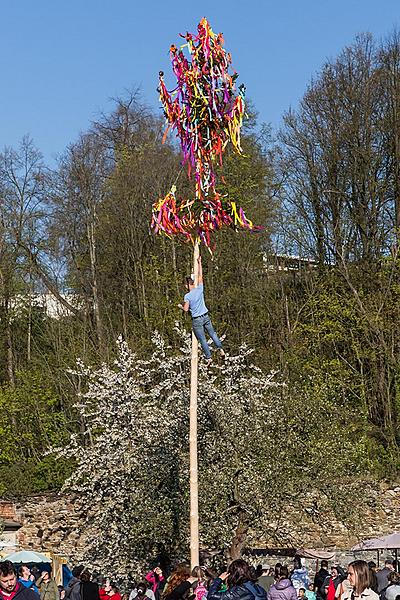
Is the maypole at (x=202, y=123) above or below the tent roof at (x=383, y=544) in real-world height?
above

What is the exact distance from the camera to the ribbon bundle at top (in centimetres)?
1789

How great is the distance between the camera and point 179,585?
42.1ft

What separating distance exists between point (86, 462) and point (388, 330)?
1935 centimetres

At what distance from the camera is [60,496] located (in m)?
39.0

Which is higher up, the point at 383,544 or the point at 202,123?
the point at 202,123

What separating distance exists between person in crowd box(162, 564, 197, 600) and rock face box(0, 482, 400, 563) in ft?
36.1

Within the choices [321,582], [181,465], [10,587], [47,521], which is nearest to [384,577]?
[321,582]

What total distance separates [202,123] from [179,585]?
8.13 metres

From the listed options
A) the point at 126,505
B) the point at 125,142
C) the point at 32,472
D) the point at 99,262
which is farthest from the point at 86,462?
the point at 125,142

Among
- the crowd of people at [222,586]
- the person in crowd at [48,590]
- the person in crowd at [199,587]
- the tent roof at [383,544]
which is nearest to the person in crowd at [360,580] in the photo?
the crowd of people at [222,586]

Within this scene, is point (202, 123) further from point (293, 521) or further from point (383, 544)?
point (383, 544)

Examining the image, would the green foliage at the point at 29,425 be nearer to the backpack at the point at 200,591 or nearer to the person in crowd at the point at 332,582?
the person in crowd at the point at 332,582

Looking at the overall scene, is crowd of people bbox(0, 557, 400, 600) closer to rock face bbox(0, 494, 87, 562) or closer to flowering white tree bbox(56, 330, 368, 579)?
flowering white tree bbox(56, 330, 368, 579)

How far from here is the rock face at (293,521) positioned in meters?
24.5
